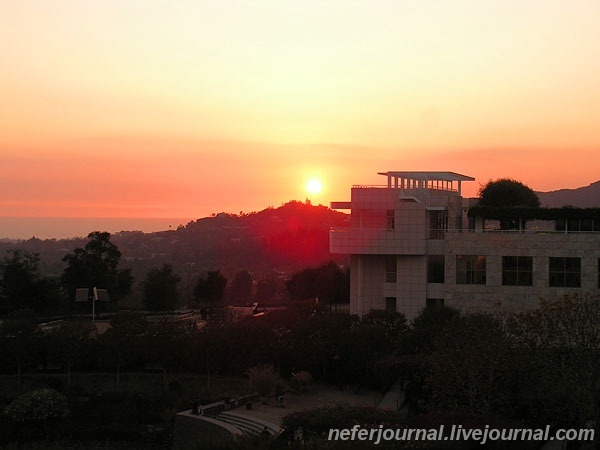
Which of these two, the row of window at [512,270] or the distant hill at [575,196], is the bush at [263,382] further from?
the distant hill at [575,196]

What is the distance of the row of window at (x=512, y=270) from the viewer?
122 feet

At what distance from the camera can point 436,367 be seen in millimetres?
21391

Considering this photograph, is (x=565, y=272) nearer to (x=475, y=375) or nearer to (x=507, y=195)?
(x=507, y=195)

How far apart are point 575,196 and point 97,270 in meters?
61.2

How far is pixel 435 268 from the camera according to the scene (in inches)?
1609

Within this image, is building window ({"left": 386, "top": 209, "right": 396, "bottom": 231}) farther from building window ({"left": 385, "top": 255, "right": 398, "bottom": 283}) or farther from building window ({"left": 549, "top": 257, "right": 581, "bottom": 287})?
building window ({"left": 549, "top": 257, "right": 581, "bottom": 287})

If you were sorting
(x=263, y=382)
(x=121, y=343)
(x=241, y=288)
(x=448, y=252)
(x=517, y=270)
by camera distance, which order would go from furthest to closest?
(x=241, y=288) < (x=448, y=252) < (x=517, y=270) < (x=121, y=343) < (x=263, y=382)

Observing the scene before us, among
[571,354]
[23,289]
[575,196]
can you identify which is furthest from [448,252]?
[575,196]

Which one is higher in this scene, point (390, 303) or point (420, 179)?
point (420, 179)

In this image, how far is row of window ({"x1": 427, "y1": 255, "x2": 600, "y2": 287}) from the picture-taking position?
122 ft

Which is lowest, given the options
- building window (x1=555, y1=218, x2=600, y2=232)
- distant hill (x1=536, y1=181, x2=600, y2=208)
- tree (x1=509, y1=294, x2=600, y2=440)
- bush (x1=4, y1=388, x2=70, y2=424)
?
bush (x1=4, y1=388, x2=70, y2=424)

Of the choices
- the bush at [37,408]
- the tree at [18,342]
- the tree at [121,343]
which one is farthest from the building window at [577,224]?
the tree at [18,342]

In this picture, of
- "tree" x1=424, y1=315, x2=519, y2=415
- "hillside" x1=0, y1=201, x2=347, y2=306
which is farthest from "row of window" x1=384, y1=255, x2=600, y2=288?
"hillside" x1=0, y1=201, x2=347, y2=306

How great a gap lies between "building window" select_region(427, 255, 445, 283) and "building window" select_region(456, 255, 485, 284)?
3.74ft
